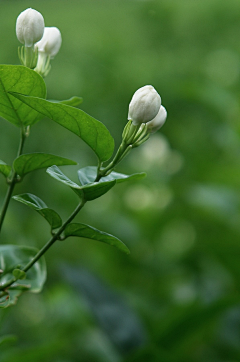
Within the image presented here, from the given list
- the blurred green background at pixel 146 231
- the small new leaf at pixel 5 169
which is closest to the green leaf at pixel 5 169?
the small new leaf at pixel 5 169

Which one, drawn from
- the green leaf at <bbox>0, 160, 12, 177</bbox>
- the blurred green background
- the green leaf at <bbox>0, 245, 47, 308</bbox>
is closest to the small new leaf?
the green leaf at <bbox>0, 160, 12, 177</bbox>

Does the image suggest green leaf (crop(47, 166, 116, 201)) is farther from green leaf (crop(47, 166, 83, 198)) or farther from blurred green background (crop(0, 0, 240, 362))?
blurred green background (crop(0, 0, 240, 362))

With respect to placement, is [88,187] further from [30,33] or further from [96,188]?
[30,33]

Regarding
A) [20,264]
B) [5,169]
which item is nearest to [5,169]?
[5,169]

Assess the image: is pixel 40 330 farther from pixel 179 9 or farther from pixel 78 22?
pixel 78 22

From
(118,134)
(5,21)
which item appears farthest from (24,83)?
(5,21)
